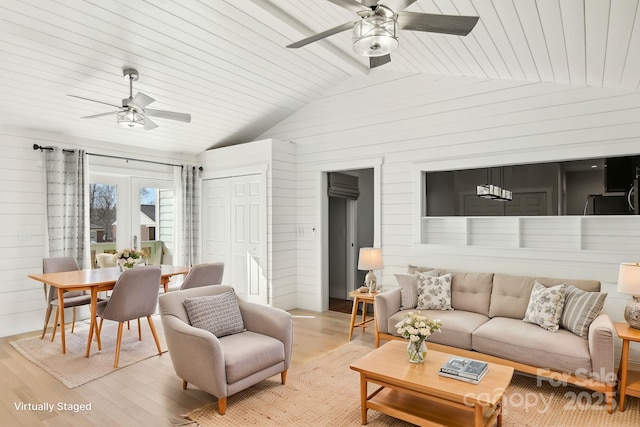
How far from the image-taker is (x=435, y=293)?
4074 mm

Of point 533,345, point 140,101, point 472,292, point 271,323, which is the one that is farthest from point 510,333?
point 140,101

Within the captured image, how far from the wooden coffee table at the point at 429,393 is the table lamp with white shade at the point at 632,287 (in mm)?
1279

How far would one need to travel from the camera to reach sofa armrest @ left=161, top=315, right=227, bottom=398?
2721 millimetres

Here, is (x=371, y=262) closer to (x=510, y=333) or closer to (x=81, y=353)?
(x=510, y=333)

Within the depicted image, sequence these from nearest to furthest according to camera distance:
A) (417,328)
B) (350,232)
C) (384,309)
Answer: (417,328)
(384,309)
(350,232)

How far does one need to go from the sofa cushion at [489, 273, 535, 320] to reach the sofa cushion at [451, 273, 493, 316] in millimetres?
62

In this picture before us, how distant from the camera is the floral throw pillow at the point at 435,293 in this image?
13.3 feet

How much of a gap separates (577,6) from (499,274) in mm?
2690

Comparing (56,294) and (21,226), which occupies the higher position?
(21,226)

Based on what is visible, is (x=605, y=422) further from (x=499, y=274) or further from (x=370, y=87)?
(x=370, y=87)

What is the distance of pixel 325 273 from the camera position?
587cm

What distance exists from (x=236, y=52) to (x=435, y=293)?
11.3 feet

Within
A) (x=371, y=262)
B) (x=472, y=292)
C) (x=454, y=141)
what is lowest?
(x=472, y=292)

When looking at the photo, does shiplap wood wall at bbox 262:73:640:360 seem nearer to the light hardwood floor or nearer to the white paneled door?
the white paneled door
